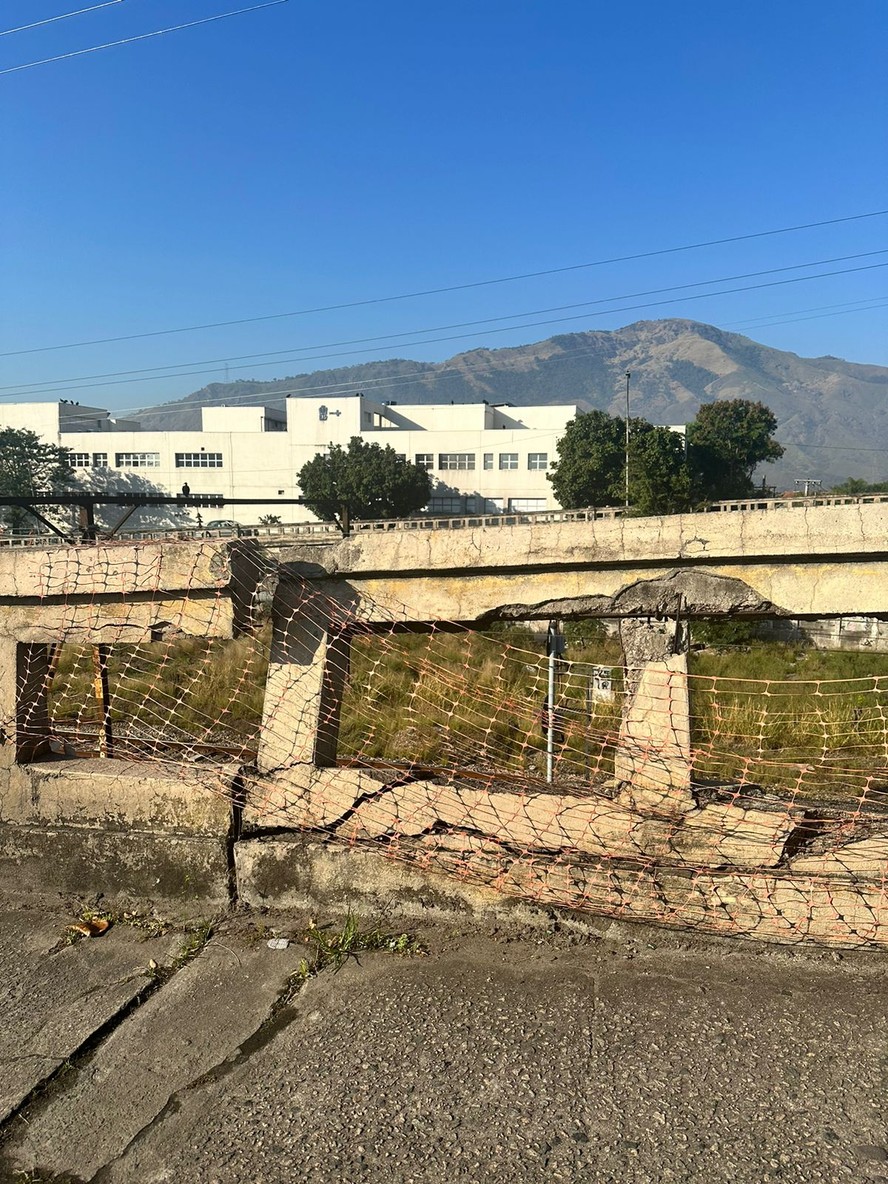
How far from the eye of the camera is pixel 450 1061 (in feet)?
9.16

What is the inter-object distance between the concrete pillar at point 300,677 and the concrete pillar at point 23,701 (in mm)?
1290

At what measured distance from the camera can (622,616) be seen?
3.73 m

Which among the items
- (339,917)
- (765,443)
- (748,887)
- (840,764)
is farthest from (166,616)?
(765,443)

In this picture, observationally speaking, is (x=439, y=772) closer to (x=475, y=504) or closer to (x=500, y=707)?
(x=500, y=707)

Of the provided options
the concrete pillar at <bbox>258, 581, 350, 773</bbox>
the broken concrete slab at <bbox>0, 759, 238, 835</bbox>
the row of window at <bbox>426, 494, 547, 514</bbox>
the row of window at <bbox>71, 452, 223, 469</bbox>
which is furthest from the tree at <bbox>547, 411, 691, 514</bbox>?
the broken concrete slab at <bbox>0, 759, 238, 835</bbox>

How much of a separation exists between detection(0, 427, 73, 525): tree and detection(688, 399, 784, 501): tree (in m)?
41.2

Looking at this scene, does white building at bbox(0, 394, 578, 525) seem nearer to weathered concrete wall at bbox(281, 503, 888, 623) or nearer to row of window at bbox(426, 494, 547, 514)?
row of window at bbox(426, 494, 547, 514)

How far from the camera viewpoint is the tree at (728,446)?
2277 inches

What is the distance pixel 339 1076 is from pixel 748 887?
68.5 inches

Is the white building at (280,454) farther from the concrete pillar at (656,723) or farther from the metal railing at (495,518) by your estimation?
the concrete pillar at (656,723)

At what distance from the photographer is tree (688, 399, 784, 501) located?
2277 inches

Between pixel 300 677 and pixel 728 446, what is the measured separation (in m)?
61.8

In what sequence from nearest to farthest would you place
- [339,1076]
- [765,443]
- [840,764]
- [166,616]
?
[339,1076] < [166,616] < [840,764] < [765,443]

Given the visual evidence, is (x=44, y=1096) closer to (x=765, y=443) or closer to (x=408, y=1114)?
(x=408, y=1114)
